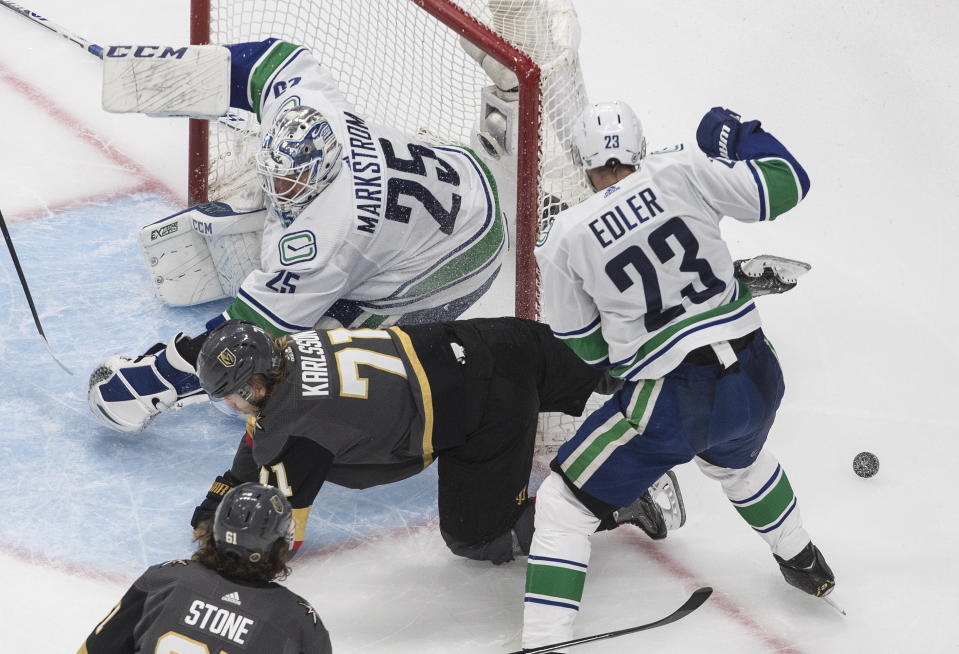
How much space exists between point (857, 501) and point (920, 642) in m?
0.52

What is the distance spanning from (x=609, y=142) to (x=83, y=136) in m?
2.82

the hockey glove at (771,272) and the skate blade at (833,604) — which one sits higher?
the hockey glove at (771,272)

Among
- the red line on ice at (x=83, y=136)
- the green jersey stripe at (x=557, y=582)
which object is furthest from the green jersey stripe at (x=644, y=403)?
the red line on ice at (x=83, y=136)

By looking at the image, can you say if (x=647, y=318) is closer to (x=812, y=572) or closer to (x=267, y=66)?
(x=812, y=572)

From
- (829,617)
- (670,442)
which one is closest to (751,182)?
(670,442)

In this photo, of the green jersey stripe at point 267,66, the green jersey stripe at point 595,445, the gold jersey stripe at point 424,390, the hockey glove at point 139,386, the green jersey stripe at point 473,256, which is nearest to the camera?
the green jersey stripe at point 595,445

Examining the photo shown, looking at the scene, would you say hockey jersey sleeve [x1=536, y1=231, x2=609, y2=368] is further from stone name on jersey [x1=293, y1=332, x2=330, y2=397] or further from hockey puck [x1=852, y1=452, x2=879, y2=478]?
hockey puck [x1=852, y1=452, x2=879, y2=478]

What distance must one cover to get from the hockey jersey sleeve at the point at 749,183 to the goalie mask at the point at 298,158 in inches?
40.9

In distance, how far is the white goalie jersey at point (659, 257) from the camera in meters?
2.93

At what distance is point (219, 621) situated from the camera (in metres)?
2.33

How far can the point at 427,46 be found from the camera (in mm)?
4426

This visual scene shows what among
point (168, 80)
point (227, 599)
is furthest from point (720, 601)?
point (168, 80)

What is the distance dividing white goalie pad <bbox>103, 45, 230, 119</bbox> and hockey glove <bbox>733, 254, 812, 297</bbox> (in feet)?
5.13

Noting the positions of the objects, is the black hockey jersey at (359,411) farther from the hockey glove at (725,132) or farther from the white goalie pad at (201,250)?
the white goalie pad at (201,250)
